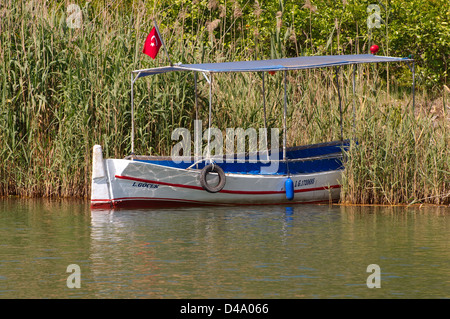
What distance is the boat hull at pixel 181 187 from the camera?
1525 cm

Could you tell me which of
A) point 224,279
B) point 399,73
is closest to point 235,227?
point 224,279

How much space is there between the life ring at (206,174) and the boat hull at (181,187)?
0.09 m

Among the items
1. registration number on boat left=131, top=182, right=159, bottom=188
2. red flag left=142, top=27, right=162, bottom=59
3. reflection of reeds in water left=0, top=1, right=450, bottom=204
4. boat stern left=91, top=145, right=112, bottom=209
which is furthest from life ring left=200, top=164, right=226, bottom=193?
red flag left=142, top=27, right=162, bottom=59

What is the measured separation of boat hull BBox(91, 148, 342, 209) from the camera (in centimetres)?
1525

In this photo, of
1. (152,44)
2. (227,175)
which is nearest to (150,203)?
(227,175)

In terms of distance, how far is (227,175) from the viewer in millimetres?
15914

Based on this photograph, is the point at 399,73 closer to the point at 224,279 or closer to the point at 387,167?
the point at 387,167

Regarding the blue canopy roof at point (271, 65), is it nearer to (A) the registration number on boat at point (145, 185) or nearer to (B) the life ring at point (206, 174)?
(B) the life ring at point (206, 174)

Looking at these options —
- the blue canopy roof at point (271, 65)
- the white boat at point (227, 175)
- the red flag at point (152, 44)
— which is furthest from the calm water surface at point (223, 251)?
the red flag at point (152, 44)

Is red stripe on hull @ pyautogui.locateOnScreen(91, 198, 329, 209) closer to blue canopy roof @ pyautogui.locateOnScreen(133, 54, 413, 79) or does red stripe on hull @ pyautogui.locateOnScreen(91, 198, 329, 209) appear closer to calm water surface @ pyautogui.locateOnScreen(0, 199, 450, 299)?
calm water surface @ pyautogui.locateOnScreen(0, 199, 450, 299)

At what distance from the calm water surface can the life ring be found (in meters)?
0.33

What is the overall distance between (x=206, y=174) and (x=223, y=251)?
466cm

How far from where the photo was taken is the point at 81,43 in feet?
55.3

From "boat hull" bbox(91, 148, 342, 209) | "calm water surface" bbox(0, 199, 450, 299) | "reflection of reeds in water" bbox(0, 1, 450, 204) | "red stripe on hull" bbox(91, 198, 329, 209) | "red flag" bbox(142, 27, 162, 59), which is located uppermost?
"red flag" bbox(142, 27, 162, 59)
